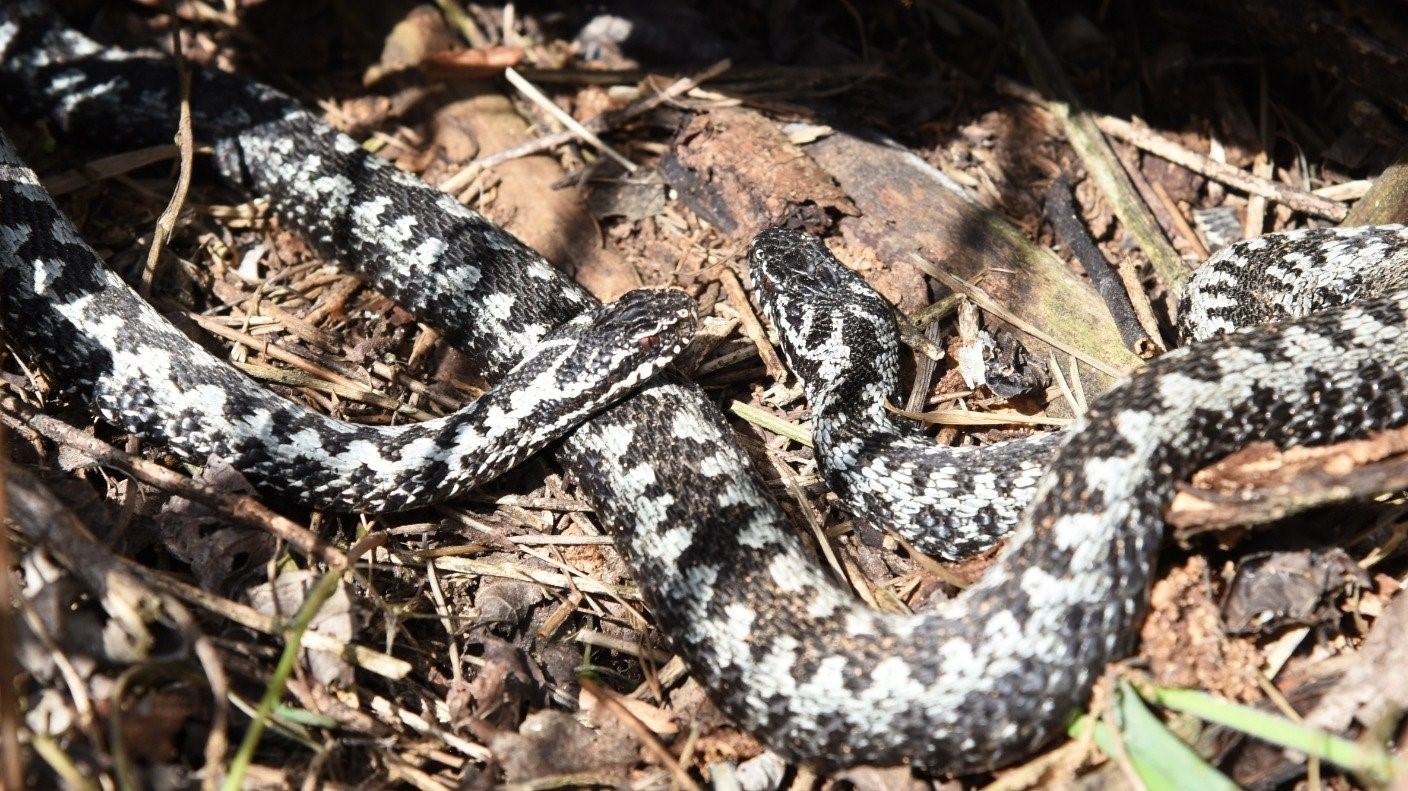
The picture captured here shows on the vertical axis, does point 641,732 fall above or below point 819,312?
below

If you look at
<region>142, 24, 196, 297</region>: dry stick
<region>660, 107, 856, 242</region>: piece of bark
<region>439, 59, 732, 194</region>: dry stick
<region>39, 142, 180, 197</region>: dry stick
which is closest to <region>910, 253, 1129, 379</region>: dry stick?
<region>660, 107, 856, 242</region>: piece of bark

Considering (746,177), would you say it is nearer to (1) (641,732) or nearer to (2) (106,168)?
(1) (641,732)

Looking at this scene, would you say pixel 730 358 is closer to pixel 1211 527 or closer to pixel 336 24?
Result: pixel 1211 527

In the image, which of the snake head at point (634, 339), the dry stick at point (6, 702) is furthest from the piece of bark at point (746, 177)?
the dry stick at point (6, 702)

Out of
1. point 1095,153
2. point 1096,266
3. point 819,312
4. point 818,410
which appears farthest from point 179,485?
point 1095,153

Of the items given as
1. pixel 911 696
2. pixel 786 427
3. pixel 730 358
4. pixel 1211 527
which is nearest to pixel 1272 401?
pixel 1211 527

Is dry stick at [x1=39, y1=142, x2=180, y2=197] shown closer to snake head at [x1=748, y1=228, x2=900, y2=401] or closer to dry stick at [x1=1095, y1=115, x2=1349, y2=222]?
snake head at [x1=748, y1=228, x2=900, y2=401]
